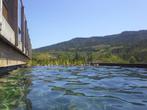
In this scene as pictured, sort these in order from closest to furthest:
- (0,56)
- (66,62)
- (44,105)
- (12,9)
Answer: (44,105)
(0,56)
(12,9)
(66,62)

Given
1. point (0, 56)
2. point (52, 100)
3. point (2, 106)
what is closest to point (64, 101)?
point (52, 100)

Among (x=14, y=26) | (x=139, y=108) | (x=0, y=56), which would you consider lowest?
(x=139, y=108)

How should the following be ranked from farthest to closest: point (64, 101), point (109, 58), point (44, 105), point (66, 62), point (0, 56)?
point (109, 58) < point (66, 62) < point (0, 56) < point (64, 101) < point (44, 105)

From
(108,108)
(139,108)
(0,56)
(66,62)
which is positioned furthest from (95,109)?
(66,62)

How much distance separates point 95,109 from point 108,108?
40 centimetres

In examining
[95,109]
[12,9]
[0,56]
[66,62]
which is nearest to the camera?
[95,109]

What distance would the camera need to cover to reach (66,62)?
65812 millimetres

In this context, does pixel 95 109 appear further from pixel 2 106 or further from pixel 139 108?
pixel 2 106

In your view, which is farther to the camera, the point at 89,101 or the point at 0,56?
the point at 0,56

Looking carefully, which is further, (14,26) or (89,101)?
(14,26)

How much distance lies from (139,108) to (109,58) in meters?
86.5

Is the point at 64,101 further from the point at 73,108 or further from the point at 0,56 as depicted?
the point at 0,56

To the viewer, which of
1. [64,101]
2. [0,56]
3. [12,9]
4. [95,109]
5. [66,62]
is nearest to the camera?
[95,109]

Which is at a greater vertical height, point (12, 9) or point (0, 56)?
point (12, 9)
